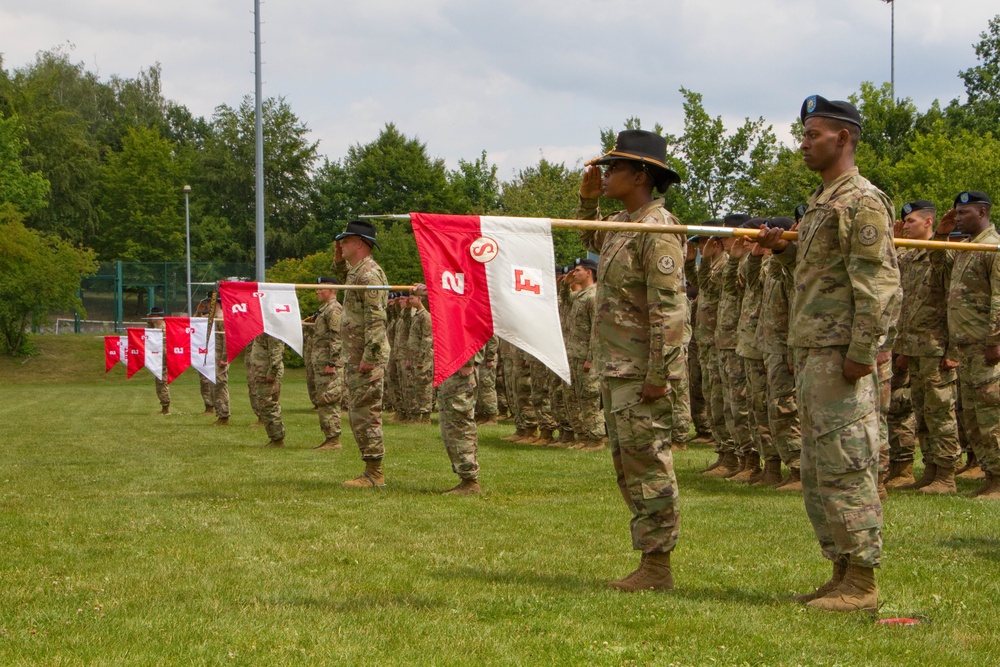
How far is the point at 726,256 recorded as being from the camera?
12.6 m

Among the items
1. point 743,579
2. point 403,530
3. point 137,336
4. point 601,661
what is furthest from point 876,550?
point 137,336

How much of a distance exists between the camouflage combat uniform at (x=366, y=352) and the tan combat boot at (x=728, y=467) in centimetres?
402

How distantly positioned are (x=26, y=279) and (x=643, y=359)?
53176mm

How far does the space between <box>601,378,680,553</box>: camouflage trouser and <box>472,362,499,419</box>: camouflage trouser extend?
14.6 m

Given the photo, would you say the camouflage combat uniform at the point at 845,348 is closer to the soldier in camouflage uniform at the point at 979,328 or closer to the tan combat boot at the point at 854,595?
the tan combat boot at the point at 854,595

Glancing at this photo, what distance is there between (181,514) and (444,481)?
334cm

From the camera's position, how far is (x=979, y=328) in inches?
404

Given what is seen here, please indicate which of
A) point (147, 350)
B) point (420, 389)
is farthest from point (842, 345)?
point (147, 350)

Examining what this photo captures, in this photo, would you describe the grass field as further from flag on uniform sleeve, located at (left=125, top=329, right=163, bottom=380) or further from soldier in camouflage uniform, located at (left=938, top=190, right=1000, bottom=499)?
flag on uniform sleeve, located at (left=125, top=329, right=163, bottom=380)

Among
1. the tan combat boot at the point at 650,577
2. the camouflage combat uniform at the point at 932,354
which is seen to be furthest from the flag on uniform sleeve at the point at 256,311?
the tan combat boot at the point at 650,577

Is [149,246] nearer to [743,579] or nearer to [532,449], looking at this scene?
[532,449]

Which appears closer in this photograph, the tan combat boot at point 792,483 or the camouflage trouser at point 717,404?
the tan combat boot at point 792,483

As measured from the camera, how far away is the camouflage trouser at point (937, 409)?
1095 cm

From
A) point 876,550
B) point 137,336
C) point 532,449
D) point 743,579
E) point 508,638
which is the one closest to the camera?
point 508,638
